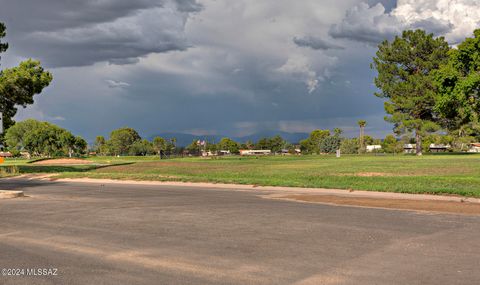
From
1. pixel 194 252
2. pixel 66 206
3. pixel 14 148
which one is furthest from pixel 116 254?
pixel 14 148

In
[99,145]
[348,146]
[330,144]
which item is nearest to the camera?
[348,146]

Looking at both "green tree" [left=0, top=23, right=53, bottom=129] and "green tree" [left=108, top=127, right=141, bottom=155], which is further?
"green tree" [left=108, top=127, right=141, bottom=155]

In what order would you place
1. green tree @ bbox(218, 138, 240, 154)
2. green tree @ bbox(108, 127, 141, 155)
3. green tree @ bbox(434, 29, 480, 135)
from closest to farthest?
green tree @ bbox(434, 29, 480, 135) < green tree @ bbox(108, 127, 141, 155) < green tree @ bbox(218, 138, 240, 154)

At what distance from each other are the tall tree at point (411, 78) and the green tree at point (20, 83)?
5639 cm

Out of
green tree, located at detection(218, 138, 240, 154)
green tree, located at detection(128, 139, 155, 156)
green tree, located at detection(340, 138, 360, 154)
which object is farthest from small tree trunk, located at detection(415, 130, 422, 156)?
green tree, located at detection(218, 138, 240, 154)

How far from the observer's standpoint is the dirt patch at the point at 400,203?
14117mm

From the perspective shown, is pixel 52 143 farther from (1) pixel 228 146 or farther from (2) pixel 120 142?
(1) pixel 228 146

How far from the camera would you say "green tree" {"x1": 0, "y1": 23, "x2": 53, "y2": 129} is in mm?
35750

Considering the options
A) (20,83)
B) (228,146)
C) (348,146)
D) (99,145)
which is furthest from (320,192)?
(99,145)

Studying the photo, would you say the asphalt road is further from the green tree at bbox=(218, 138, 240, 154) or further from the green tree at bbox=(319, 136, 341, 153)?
the green tree at bbox=(218, 138, 240, 154)

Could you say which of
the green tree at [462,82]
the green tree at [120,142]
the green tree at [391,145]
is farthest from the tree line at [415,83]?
the green tree at [120,142]

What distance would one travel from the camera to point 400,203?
51.7ft

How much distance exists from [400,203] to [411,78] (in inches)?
2552

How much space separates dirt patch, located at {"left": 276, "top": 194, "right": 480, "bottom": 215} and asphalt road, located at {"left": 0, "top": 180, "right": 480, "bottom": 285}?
1.31 meters
